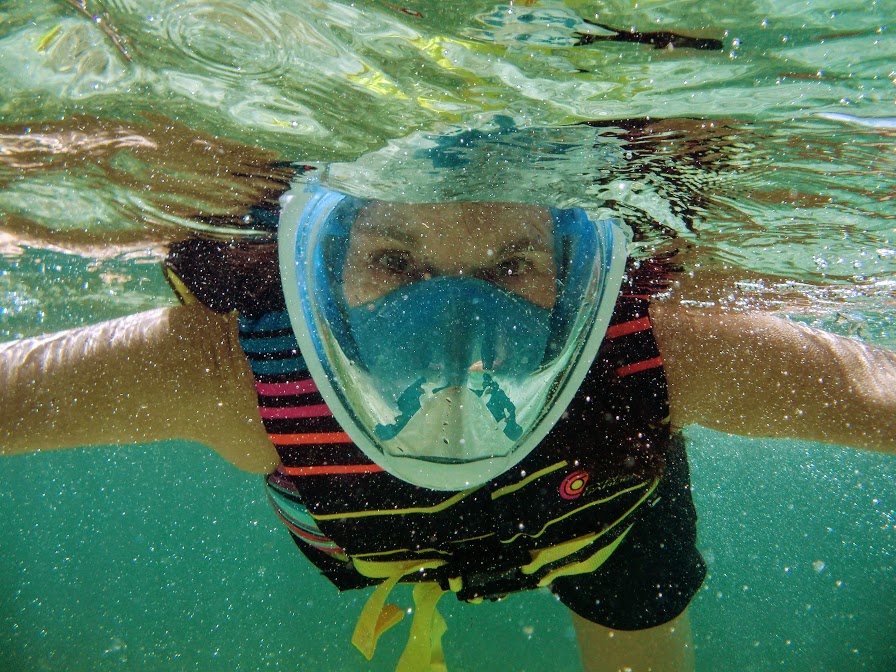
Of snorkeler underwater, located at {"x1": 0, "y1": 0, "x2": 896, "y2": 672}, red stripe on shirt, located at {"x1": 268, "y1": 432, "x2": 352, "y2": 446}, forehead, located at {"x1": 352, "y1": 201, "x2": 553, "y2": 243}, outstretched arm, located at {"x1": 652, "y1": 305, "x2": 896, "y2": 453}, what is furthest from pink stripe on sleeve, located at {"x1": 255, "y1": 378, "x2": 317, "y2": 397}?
outstretched arm, located at {"x1": 652, "y1": 305, "x2": 896, "y2": 453}

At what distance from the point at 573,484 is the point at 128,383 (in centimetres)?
303

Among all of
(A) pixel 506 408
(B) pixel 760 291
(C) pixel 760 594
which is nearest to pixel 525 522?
(A) pixel 506 408

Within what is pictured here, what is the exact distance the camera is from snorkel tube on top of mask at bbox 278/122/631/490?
2863 millimetres

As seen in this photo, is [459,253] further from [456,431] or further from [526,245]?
[456,431]

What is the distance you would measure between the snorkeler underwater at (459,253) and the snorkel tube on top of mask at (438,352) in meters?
0.02

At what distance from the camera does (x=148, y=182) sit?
4.71 m

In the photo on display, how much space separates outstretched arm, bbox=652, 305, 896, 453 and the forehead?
1.48 meters

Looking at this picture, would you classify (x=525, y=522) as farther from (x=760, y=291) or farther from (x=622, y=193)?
(x=760, y=291)

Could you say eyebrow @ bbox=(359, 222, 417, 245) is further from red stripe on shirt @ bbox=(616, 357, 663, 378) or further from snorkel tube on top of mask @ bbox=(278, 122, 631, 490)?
red stripe on shirt @ bbox=(616, 357, 663, 378)

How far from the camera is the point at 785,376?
4.02 meters

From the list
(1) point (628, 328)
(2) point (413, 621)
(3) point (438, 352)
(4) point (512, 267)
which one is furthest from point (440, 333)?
(2) point (413, 621)

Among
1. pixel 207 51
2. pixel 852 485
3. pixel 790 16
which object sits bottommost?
pixel 852 485

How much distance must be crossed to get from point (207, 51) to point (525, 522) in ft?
10.5

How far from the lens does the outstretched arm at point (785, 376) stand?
394 cm
